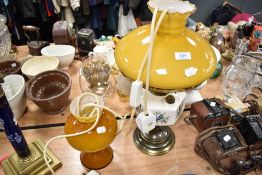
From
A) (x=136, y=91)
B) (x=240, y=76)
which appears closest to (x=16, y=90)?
(x=136, y=91)

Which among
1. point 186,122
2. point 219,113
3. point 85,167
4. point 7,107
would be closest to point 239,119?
point 219,113

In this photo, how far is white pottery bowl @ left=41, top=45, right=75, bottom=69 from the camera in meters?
1.08

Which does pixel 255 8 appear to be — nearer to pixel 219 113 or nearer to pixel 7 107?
pixel 219 113

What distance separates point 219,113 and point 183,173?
24cm

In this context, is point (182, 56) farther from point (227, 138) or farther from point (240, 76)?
point (240, 76)

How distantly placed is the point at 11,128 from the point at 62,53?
60 cm

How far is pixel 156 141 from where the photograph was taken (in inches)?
30.9

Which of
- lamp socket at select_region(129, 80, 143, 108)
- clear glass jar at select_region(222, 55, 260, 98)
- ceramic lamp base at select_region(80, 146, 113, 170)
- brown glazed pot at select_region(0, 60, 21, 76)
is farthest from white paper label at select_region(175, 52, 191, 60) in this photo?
brown glazed pot at select_region(0, 60, 21, 76)

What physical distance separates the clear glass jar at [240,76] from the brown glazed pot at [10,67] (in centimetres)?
91

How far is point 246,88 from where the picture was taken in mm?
1014

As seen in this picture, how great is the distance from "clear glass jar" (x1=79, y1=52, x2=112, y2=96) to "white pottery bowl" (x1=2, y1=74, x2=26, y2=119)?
254 millimetres

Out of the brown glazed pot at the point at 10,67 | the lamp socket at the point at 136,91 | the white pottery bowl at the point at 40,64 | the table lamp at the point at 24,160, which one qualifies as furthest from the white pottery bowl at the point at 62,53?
the lamp socket at the point at 136,91

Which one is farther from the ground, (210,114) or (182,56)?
(182,56)

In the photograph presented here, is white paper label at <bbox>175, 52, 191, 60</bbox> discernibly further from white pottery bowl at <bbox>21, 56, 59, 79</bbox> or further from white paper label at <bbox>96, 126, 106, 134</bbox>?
white pottery bowl at <bbox>21, 56, 59, 79</bbox>
